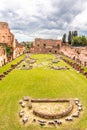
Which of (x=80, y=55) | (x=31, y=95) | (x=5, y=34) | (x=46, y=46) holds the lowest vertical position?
(x=31, y=95)

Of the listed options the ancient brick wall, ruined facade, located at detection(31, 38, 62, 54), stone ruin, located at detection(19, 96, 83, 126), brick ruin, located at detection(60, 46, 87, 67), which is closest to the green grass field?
stone ruin, located at detection(19, 96, 83, 126)

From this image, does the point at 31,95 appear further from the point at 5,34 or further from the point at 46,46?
the point at 46,46

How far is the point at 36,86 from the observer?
885 inches

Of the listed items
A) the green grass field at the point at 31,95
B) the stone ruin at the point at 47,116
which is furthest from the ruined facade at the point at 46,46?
the stone ruin at the point at 47,116

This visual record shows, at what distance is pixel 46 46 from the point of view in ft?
334

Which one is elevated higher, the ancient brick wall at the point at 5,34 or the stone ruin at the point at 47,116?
the ancient brick wall at the point at 5,34

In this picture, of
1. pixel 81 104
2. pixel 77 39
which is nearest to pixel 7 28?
pixel 77 39

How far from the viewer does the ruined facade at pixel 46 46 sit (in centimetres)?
9888

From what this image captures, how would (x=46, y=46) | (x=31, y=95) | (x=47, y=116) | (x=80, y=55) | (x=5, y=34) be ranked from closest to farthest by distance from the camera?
(x=47, y=116)
(x=31, y=95)
(x=80, y=55)
(x=5, y=34)
(x=46, y=46)

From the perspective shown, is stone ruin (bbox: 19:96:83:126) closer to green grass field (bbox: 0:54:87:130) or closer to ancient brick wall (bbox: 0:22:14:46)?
green grass field (bbox: 0:54:87:130)

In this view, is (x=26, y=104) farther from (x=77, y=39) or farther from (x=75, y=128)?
(x=77, y=39)

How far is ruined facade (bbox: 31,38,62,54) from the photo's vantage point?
98.9m

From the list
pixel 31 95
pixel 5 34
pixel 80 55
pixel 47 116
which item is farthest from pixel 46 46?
pixel 47 116

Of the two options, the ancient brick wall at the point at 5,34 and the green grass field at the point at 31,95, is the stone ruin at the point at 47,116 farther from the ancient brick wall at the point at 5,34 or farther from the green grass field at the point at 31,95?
the ancient brick wall at the point at 5,34
